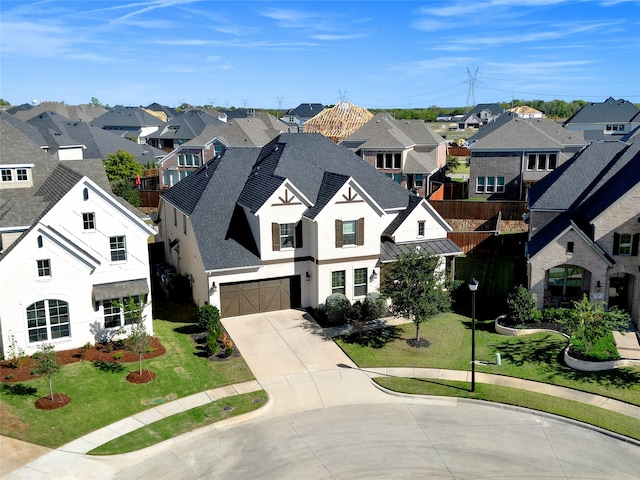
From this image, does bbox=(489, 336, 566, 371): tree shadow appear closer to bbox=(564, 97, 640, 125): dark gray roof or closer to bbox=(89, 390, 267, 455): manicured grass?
bbox=(89, 390, 267, 455): manicured grass

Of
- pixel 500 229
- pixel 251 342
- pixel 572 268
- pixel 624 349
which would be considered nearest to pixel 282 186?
pixel 251 342

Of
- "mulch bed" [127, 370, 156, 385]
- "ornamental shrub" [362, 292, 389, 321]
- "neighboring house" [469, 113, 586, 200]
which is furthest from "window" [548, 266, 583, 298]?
"neighboring house" [469, 113, 586, 200]

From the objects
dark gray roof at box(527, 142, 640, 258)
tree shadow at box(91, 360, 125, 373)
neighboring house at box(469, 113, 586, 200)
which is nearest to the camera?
tree shadow at box(91, 360, 125, 373)

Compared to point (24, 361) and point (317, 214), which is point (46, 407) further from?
point (317, 214)

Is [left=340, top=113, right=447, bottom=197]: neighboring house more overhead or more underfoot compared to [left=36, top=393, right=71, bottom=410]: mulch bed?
more overhead

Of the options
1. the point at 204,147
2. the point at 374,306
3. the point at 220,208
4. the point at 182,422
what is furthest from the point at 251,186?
the point at 204,147

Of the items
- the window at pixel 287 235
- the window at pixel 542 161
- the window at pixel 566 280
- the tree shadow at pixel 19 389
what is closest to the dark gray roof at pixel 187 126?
the window at pixel 542 161
